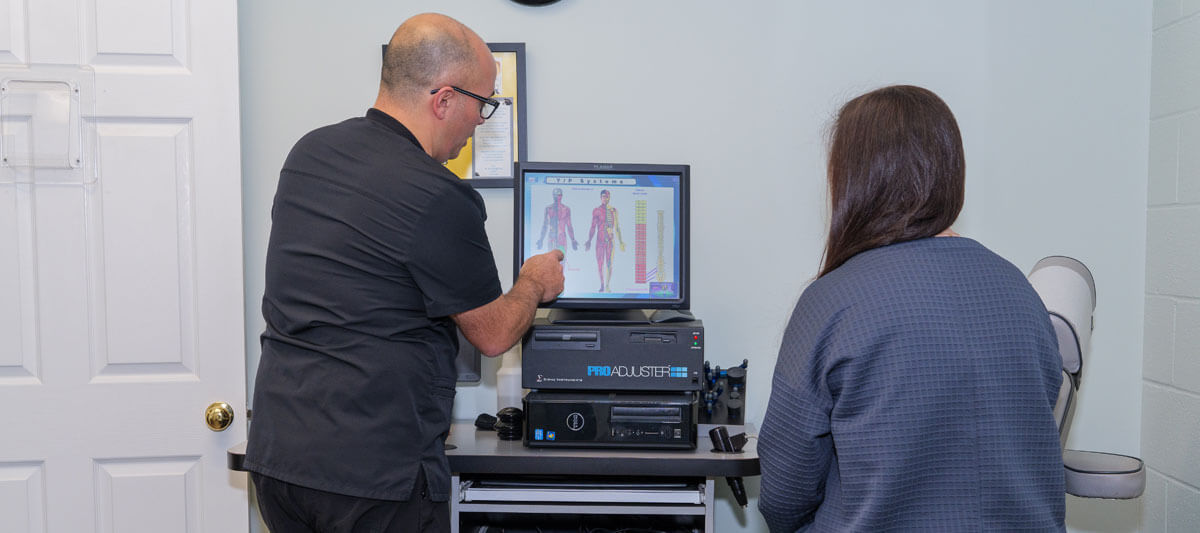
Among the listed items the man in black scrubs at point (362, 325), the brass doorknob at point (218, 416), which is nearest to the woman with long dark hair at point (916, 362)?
the man in black scrubs at point (362, 325)

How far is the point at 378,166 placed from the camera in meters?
1.48

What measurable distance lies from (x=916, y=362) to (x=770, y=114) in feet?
4.14

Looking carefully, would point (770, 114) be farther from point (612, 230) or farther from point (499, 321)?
point (499, 321)

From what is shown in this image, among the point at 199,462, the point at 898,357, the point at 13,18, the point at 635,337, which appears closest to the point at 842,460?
the point at 898,357

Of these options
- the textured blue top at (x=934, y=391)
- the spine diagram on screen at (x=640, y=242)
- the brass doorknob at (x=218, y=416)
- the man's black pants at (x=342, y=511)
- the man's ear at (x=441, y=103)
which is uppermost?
the man's ear at (x=441, y=103)

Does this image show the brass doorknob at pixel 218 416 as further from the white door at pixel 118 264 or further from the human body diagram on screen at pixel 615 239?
the human body diagram on screen at pixel 615 239

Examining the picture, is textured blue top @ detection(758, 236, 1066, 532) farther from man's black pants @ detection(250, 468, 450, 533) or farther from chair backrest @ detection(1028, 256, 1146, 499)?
man's black pants @ detection(250, 468, 450, 533)

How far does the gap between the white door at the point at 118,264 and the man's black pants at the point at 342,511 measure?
24.5 inches

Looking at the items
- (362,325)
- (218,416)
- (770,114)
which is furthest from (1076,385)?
(218,416)

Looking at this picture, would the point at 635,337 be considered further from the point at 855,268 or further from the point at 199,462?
the point at 199,462

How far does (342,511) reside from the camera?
1.47m

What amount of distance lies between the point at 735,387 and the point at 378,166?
114 centimetres

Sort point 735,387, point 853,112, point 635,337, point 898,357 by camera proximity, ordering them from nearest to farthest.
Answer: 1. point 898,357
2. point 853,112
3. point 635,337
4. point 735,387

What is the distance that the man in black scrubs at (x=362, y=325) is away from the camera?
1454mm
